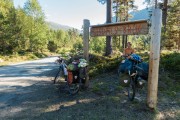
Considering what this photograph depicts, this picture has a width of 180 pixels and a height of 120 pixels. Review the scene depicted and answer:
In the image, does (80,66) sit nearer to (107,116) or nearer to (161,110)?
(107,116)

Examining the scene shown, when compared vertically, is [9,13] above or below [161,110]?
above

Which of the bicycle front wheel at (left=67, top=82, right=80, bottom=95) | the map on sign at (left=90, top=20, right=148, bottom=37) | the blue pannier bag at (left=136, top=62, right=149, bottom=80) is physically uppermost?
the map on sign at (left=90, top=20, right=148, bottom=37)

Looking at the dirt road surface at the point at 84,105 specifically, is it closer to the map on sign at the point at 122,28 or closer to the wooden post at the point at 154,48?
the wooden post at the point at 154,48

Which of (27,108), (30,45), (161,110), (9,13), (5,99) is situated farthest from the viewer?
(30,45)

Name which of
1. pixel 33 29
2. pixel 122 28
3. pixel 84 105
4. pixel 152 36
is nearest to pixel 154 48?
pixel 152 36

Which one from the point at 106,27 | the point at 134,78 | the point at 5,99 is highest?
the point at 106,27

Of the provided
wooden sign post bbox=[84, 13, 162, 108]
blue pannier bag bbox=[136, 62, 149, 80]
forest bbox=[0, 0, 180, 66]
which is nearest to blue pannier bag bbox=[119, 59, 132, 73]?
blue pannier bag bbox=[136, 62, 149, 80]

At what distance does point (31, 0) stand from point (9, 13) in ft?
32.4

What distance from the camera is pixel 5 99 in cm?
675

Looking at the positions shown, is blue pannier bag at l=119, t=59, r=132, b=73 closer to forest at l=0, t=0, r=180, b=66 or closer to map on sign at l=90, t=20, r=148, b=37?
map on sign at l=90, t=20, r=148, b=37

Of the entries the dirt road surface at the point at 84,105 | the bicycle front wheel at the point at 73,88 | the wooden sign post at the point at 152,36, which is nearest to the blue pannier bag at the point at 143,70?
the wooden sign post at the point at 152,36

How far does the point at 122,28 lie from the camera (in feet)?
20.8

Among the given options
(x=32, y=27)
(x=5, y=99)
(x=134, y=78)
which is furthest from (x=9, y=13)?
(x=134, y=78)

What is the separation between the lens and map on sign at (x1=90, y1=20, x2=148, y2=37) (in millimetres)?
5633
